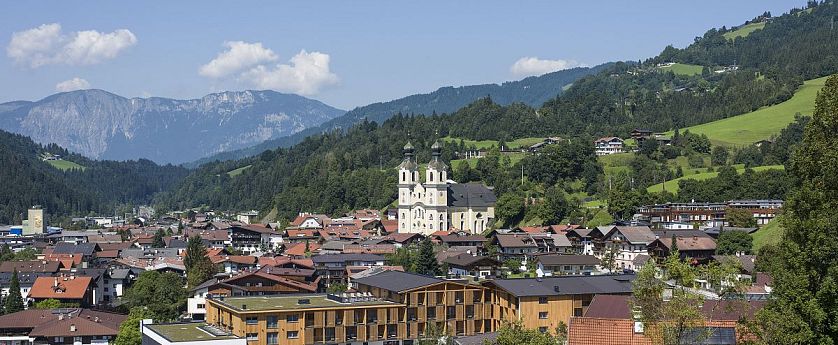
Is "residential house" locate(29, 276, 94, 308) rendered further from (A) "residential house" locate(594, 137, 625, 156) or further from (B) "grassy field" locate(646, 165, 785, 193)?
(A) "residential house" locate(594, 137, 625, 156)

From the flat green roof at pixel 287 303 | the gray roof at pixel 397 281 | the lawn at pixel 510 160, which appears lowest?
the flat green roof at pixel 287 303

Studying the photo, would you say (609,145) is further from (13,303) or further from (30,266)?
(13,303)

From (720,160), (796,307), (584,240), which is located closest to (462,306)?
(796,307)

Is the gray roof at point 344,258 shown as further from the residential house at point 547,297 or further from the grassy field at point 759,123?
the grassy field at point 759,123

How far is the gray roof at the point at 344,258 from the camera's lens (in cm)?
7125

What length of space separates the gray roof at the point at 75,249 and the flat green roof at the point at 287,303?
4555 cm

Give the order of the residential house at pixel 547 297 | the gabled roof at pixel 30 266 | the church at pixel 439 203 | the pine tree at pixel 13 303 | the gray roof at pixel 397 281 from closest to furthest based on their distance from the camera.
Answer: the residential house at pixel 547 297 < the gray roof at pixel 397 281 < the pine tree at pixel 13 303 < the gabled roof at pixel 30 266 < the church at pixel 439 203

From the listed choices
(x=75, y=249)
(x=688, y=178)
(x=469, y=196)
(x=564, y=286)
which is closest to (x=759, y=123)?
(x=688, y=178)

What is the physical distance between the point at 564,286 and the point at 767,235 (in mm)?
29359

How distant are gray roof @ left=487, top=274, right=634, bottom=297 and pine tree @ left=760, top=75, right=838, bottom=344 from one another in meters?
20.4

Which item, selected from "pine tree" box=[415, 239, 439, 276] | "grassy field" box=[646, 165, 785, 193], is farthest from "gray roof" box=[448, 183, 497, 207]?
"pine tree" box=[415, 239, 439, 276]

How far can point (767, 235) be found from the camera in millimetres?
69875

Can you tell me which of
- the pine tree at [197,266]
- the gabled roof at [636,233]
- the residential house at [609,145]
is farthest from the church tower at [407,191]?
the pine tree at [197,266]

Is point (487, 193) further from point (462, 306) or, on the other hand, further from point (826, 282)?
point (826, 282)
